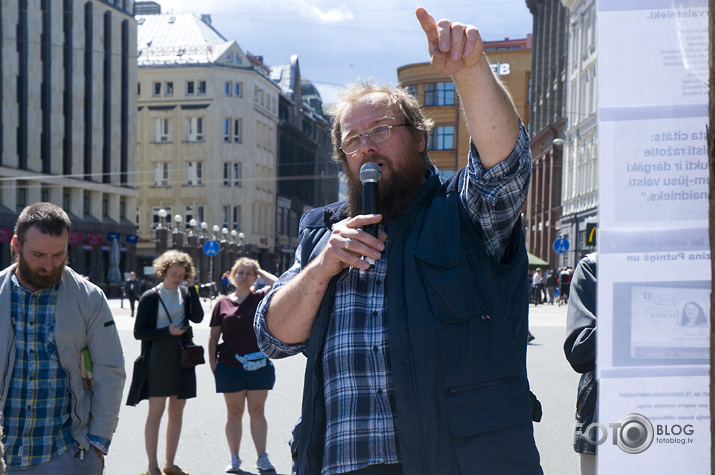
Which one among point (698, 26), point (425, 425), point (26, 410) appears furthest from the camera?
point (26, 410)

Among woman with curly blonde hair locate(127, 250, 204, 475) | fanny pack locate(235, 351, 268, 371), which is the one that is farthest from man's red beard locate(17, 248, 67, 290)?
fanny pack locate(235, 351, 268, 371)

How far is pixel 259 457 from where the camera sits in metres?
7.61

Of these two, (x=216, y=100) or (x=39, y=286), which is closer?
(x=39, y=286)

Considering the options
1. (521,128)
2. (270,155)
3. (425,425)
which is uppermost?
(270,155)

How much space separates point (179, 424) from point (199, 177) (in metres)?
69.6

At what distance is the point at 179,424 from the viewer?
295 inches

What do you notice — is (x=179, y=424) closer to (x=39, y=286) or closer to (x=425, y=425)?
(x=39, y=286)

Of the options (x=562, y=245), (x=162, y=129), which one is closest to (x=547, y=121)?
(x=562, y=245)

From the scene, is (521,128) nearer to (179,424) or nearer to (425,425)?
(425,425)

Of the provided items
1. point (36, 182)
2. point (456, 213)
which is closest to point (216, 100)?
point (36, 182)

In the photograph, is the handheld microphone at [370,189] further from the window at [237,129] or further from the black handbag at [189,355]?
the window at [237,129]

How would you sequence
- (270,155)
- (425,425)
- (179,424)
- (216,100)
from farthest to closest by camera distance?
1. (270,155)
2. (216,100)
3. (179,424)
4. (425,425)

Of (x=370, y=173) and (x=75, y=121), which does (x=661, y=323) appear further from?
(x=75, y=121)

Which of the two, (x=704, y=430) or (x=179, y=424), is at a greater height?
(x=704, y=430)
